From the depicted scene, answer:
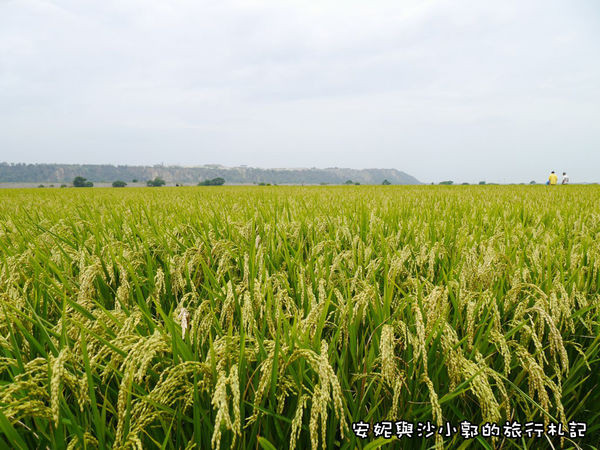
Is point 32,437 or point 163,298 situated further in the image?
point 163,298

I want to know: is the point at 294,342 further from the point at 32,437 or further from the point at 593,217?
the point at 593,217

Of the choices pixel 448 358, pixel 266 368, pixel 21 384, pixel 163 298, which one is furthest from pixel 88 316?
pixel 448 358

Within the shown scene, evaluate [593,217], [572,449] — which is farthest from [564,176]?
[572,449]

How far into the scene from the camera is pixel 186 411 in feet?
4.19

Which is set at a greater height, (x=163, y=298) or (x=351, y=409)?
(x=163, y=298)

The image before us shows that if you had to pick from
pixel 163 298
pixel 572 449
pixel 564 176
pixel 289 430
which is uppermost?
pixel 564 176

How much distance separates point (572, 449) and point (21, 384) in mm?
1993

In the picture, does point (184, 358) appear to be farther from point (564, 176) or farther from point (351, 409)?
point (564, 176)

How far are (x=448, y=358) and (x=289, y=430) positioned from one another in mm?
669

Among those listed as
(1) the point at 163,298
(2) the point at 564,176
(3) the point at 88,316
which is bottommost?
(1) the point at 163,298

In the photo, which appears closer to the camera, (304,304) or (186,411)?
(186,411)

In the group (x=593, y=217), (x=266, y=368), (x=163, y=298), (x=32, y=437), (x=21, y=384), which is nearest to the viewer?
(x=21, y=384)

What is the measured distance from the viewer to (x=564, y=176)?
35.8 metres

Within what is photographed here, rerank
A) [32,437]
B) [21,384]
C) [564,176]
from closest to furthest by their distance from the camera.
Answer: [21,384] → [32,437] → [564,176]
